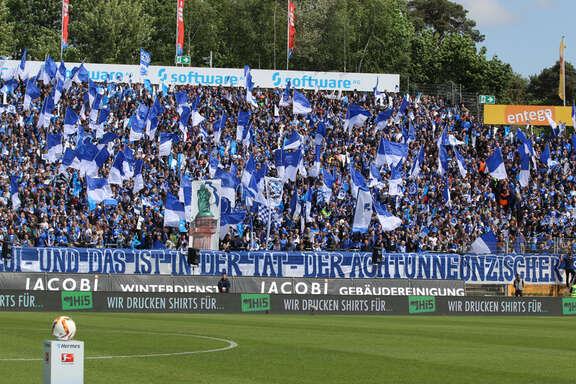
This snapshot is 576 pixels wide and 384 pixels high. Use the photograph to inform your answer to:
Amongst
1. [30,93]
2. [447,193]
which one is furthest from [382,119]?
[30,93]

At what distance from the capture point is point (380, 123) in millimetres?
52375

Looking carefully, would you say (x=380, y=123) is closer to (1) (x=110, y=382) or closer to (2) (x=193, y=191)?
(2) (x=193, y=191)

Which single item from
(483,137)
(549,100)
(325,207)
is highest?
(549,100)

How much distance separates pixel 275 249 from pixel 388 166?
8.69 metres

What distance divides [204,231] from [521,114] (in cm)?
3494

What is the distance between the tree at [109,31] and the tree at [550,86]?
5347cm

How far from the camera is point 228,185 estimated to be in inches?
1709

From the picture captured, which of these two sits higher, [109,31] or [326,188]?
[109,31]

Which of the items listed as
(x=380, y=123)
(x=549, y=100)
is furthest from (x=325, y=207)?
(x=549, y=100)

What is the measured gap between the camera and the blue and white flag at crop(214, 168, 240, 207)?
42.7 meters

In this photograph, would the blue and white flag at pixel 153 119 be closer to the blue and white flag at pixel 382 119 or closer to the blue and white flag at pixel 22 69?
the blue and white flag at pixel 22 69

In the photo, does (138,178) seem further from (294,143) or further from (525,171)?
(525,171)

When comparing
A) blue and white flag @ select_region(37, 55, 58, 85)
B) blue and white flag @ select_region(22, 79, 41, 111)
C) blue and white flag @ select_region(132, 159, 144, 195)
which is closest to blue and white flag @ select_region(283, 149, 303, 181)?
blue and white flag @ select_region(132, 159, 144, 195)

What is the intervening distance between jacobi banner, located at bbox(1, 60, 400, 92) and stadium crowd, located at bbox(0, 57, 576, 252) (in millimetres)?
4091
